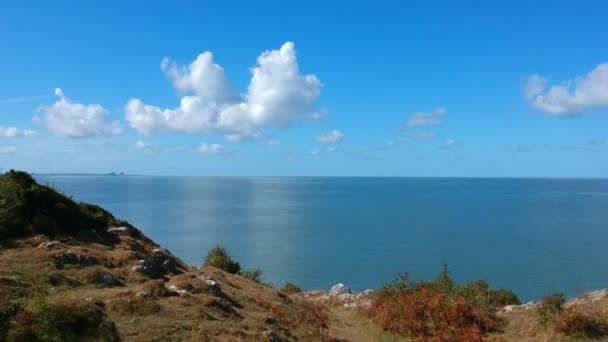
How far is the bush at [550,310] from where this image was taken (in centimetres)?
2234

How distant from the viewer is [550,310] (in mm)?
22906

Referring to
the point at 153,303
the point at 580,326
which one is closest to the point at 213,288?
the point at 153,303

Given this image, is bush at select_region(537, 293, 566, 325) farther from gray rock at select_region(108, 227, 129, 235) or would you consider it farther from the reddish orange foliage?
gray rock at select_region(108, 227, 129, 235)

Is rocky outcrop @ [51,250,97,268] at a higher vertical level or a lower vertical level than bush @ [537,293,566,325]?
higher

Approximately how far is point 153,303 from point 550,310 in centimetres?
1888

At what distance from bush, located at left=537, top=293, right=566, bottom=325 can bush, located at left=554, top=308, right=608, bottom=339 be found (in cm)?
83

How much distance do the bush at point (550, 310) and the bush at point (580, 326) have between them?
834 millimetres

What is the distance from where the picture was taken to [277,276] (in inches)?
3029

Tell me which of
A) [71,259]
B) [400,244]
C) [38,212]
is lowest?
[400,244]

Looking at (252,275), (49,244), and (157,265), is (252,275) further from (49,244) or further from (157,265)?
(49,244)

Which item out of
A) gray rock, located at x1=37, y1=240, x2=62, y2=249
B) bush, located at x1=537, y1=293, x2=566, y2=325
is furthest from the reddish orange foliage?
gray rock, located at x1=37, y1=240, x2=62, y2=249

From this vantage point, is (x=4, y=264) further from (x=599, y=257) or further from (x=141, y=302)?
(x=599, y=257)

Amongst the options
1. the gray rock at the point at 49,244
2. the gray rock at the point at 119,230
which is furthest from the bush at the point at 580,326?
the gray rock at the point at 119,230

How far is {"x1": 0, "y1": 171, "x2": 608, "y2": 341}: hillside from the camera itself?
15281mm
